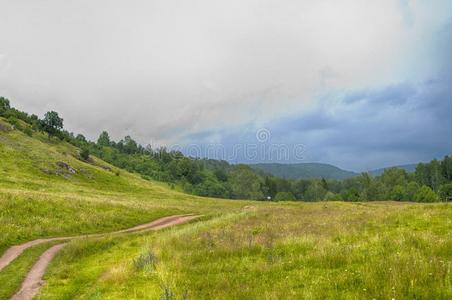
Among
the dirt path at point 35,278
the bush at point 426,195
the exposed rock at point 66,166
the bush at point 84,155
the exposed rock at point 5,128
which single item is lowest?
the dirt path at point 35,278

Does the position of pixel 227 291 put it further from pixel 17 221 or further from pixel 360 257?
pixel 17 221

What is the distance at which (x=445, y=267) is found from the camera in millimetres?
9492

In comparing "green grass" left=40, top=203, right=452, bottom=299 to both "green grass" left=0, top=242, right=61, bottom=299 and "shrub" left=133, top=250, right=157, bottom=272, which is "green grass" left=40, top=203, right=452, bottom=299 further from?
"green grass" left=0, top=242, right=61, bottom=299

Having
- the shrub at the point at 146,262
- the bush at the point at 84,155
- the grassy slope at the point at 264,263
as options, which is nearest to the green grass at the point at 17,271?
the grassy slope at the point at 264,263

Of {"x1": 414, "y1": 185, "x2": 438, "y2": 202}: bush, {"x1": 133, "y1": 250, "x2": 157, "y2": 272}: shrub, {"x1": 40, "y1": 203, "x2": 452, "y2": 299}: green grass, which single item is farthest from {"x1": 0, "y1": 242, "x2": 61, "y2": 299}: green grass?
{"x1": 414, "y1": 185, "x2": 438, "y2": 202}: bush

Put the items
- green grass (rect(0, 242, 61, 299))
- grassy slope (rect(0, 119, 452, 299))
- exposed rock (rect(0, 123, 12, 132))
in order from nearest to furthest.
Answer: grassy slope (rect(0, 119, 452, 299)) → green grass (rect(0, 242, 61, 299)) → exposed rock (rect(0, 123, 12, 132))

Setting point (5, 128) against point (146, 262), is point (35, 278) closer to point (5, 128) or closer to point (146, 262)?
point (146, 262)

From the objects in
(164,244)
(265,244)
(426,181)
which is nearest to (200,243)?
(164,244)

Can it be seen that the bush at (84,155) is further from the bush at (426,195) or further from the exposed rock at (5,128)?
the bush at (426,195)

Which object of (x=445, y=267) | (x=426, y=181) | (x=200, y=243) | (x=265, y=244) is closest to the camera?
(x=445, y=267)

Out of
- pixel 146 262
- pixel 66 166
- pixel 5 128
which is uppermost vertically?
pixel 5 128

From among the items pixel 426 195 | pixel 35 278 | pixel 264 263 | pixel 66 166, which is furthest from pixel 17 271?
pixel 426 195

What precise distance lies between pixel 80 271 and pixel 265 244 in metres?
8.90

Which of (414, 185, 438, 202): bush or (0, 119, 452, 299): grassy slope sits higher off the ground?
(414, 185, 438, 202): bush
